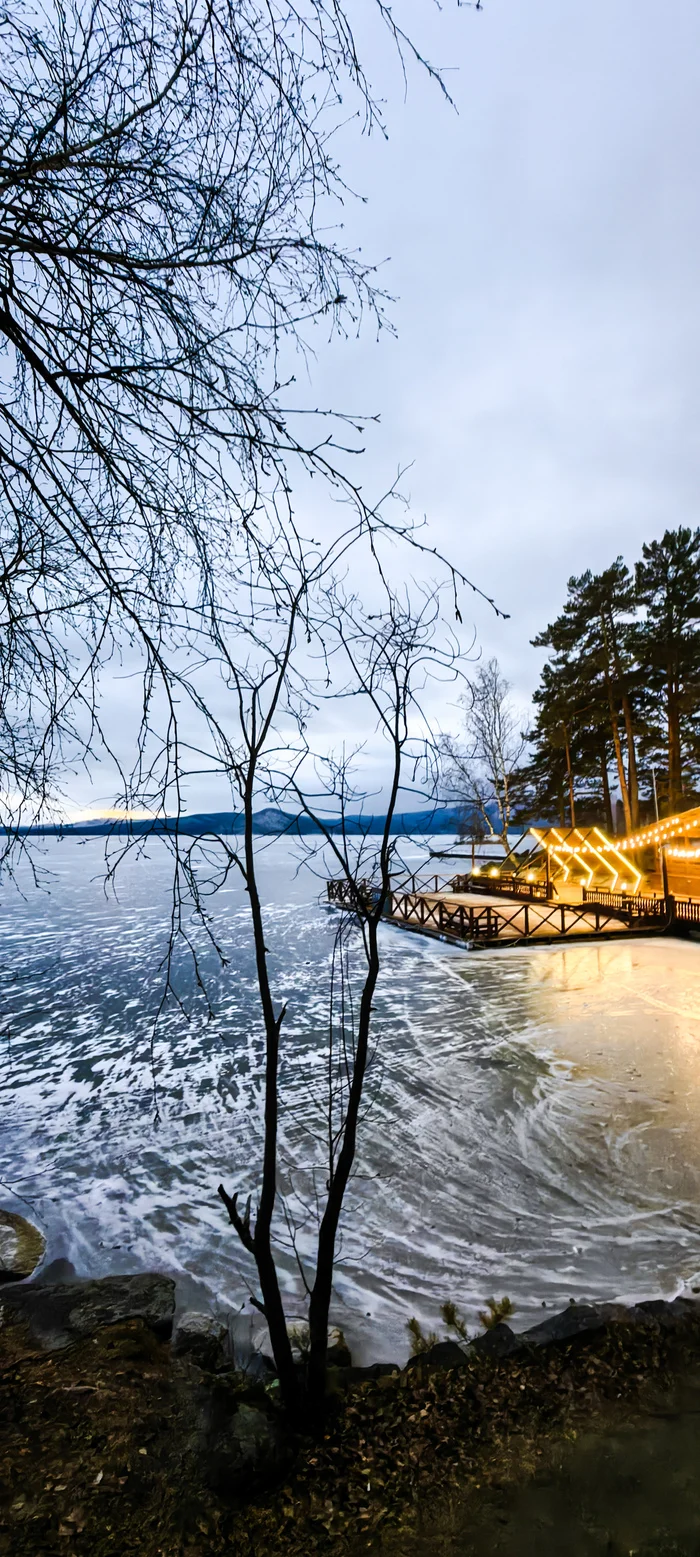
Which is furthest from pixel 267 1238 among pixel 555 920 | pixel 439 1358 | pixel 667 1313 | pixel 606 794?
pixel 606 794

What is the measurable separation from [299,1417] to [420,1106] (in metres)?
4.56

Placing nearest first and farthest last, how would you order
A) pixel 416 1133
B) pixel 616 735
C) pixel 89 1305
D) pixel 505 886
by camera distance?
pixel 89 1305 → pixel 416 1133 → pixel 505 886 → pixel 616 735

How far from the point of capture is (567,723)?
2911 cm

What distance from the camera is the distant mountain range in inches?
78.4

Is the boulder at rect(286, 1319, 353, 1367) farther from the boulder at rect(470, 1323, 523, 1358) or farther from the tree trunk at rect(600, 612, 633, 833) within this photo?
the tree trunk at rect(600, 612, 633, 833)

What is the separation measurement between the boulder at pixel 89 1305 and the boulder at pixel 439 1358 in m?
1.42

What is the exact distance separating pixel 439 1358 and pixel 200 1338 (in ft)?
4.21

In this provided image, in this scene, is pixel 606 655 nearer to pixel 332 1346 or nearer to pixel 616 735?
pixel 616 735

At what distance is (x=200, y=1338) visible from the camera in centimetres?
345

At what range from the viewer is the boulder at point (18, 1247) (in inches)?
174

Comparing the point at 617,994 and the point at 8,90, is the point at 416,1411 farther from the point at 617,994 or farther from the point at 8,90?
the point at 617,994

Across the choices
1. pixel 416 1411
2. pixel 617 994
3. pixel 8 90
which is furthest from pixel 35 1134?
pixel 617 994

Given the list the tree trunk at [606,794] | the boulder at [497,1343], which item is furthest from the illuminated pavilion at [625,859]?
the boulder at [497,1343]

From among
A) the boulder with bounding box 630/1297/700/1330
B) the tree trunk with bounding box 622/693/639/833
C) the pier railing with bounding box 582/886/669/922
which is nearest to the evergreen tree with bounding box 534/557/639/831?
the tree trunk with bounding box 622/693/639/833
